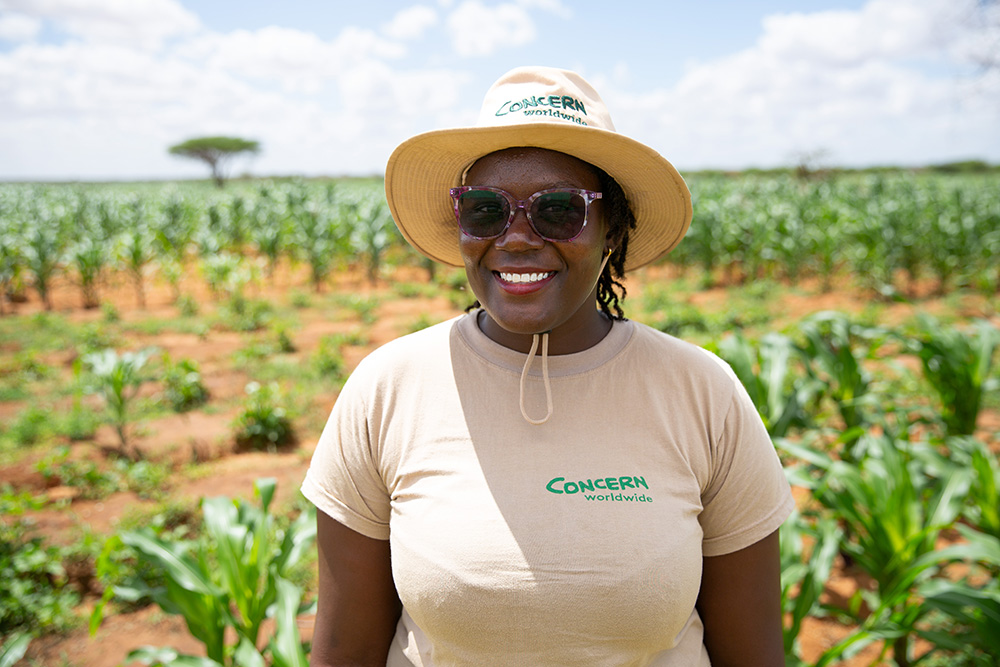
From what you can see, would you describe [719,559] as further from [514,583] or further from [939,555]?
[939,555]

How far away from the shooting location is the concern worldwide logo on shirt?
1016 millimetres

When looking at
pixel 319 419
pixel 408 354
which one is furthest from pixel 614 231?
pixel 319 419

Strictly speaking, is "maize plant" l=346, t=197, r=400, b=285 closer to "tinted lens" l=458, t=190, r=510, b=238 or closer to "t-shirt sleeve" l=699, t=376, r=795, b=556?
"tinted lens" l=458, t=190, r=510, b=238

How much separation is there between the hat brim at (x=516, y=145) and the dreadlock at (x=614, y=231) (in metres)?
0.02

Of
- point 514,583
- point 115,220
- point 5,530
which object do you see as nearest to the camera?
point 514,583

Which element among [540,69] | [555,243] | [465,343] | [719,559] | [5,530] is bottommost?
[5,530]

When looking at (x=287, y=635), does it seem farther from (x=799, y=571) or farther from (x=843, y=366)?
(x=843, y=366)

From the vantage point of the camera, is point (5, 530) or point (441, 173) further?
point (5, 530)

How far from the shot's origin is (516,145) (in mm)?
1114

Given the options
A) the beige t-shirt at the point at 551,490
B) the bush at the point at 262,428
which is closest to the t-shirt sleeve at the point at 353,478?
the beige t-shirt at the point at 551,490

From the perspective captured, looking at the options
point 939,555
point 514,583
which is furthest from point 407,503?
point 939,555

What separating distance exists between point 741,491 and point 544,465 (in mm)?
339

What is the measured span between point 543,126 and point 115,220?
1685cm

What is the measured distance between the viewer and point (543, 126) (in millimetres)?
1011
